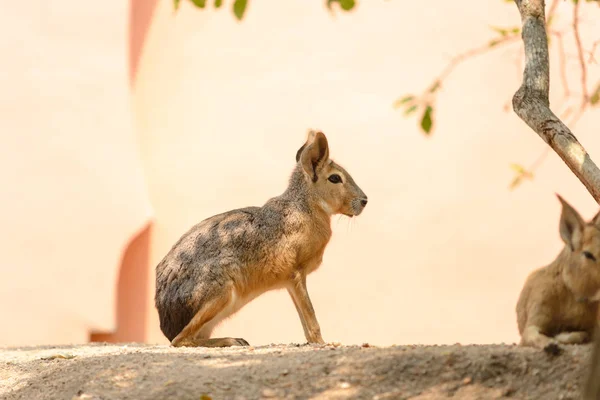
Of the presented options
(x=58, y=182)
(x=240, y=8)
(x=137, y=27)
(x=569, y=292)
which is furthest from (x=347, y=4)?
(x=137, y=27)

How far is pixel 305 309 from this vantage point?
6.48m

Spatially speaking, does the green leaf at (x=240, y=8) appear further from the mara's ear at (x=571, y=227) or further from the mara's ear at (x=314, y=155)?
the mara's ear at (x=314, y=155)

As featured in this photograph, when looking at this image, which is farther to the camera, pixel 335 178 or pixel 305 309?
pixel 335 178

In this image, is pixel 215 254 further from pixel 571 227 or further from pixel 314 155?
pixel 571 227

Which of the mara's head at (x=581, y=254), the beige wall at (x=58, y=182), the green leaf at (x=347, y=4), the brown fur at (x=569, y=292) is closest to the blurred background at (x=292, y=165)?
the beige wall at (x=58, y=182)

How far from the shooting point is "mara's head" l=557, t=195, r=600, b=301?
4223 mm

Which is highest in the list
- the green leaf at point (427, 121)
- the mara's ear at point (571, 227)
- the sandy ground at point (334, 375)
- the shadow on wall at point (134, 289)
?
the shadow on wall at point (134, 289)

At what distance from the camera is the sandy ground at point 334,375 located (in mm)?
4039

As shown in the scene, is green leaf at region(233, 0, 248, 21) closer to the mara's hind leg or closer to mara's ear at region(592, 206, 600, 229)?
mara's ear at region(592, 206, 600, 229)

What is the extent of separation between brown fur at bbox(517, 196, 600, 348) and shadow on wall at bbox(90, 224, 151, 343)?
6.42m

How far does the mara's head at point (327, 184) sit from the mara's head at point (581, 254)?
8.72ft

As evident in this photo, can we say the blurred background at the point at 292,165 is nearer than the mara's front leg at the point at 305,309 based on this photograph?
No

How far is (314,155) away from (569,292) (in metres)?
2.81

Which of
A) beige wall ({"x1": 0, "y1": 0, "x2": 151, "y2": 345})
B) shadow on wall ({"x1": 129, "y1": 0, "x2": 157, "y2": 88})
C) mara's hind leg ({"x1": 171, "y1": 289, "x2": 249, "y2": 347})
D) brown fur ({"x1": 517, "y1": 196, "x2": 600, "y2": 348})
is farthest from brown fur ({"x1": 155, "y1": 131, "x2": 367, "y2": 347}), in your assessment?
shadow on wall ({"x1": 129, "y1": 0, "x2": 157, "y2": 88})
